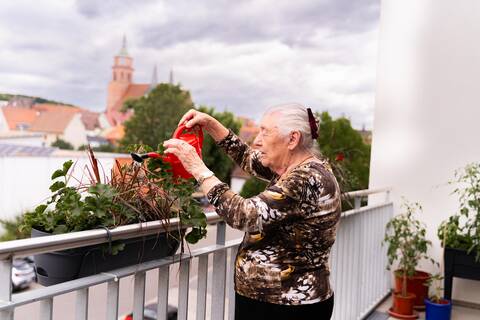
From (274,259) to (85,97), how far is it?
49.9 meters

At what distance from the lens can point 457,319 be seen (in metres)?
3.20

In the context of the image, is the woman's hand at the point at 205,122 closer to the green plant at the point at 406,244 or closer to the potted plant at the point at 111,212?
the potted plant at the point at 111,212

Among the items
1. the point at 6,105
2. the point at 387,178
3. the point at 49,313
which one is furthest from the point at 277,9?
the point at 49,313

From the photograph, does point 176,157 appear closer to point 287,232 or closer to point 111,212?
point 111,212

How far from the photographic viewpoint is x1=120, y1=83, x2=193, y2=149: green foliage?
33094 mm

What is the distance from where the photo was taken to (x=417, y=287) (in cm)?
334

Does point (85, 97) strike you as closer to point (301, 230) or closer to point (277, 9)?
point (277, 9)

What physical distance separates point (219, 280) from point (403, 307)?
→ 1.93 meters

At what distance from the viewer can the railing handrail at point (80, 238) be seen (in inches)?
37.6

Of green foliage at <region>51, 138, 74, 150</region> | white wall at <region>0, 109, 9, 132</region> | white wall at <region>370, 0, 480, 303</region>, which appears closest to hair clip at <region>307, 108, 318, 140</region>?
white wall at <region>370, 0, 480, 303</region>

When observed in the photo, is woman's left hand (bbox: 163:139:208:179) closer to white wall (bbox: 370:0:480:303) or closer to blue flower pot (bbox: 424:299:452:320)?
blue flower pot (bbox: 424:299:452:320)

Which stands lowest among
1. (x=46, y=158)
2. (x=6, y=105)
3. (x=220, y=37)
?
(x=46, y=158)

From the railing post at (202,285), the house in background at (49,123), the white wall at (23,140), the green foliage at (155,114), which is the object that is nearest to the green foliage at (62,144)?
the house in background at (49,123)

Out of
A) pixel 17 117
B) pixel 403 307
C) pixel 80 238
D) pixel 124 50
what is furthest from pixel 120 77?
pixel 80 238
